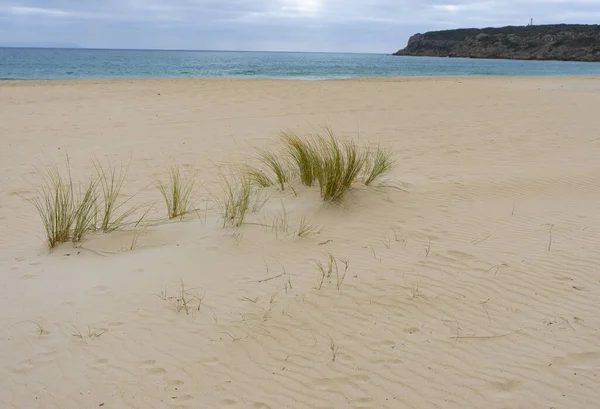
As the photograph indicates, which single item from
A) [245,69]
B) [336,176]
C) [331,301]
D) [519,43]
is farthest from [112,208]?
[519,43]

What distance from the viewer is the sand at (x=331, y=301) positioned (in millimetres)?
2746

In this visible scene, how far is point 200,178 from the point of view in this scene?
23.1 feet

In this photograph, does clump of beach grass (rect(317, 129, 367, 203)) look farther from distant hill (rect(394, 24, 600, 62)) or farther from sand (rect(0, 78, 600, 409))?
distant hill (rect(394, 24, 600, 62))

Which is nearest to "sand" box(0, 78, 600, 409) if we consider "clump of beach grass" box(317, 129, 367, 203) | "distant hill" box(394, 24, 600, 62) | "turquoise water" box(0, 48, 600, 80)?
"clump of beach grass" box(317, 129, 367, 203)

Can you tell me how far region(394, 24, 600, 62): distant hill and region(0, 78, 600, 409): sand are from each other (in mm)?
86865

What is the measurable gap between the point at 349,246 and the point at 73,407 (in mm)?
2450

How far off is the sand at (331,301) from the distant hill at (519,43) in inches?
3420

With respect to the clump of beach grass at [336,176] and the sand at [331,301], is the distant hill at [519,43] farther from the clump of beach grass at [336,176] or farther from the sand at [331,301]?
the clump of beach grass at [336,176]

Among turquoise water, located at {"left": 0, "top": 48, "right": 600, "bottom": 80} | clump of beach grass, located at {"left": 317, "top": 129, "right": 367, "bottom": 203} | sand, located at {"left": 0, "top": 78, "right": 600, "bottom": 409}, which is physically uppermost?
turquoise water, located at {"left": 0, "top": 48, "right": 600, "bottom": 80}

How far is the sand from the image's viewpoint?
2.75 meters

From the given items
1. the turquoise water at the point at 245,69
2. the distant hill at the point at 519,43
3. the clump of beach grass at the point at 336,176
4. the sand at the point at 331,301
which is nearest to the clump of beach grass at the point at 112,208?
the sand at the point at 331,301

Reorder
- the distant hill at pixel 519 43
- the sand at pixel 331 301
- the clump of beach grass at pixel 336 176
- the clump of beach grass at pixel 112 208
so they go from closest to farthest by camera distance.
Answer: the sand at pixel 331 301, the clump of beach grass at pixel 112 208, the clump of beach grass at pixel 336 176, the distant hill at pixel 519 43

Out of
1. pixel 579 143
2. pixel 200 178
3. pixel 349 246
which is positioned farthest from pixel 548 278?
pixel 579 143

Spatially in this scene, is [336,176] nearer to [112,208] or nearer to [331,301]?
[331,301]
